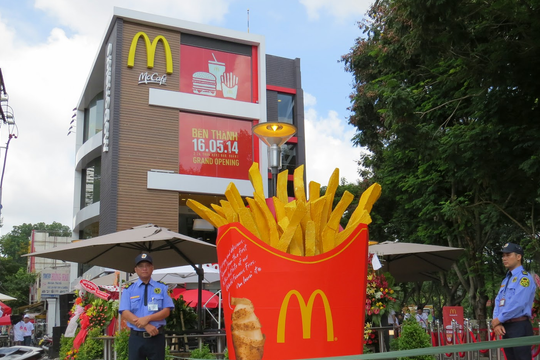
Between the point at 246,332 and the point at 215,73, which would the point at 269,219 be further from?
the point at 215,73

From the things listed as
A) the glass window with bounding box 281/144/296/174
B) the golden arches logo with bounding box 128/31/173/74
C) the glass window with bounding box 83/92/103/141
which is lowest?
the glass window with bounding box 281/144/296/174

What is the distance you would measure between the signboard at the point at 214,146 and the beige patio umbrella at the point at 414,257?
12637 mm

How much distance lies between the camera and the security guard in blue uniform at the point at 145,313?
222 inches

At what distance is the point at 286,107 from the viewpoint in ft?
110

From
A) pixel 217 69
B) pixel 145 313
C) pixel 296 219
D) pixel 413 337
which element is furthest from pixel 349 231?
pixel 217 69

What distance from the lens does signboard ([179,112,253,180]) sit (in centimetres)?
2497

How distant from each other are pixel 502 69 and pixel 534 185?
121 inches

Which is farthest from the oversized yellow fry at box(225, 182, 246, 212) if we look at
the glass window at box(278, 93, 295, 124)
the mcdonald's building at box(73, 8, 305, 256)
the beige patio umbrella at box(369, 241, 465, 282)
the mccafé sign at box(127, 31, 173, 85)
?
the glass window at box(278, 93, 295, 124)

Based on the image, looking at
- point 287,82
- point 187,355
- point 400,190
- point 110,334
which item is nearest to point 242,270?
point 187,355

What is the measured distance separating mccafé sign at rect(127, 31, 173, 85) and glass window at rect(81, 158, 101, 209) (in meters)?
5.85

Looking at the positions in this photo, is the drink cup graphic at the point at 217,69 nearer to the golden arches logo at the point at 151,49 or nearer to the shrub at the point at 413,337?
the golden arches logo at the point at 151,49

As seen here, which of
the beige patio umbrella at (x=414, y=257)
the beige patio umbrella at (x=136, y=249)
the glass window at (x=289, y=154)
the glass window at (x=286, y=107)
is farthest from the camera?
the glass window at (x=286, y=107)

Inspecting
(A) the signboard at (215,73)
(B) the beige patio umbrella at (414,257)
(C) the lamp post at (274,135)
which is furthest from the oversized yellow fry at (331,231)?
(A) the signboard at (215,73)

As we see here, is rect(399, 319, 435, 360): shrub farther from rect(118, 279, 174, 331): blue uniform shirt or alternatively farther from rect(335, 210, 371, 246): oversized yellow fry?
rect(118, 279, 174, 331): blue uniform shirt
